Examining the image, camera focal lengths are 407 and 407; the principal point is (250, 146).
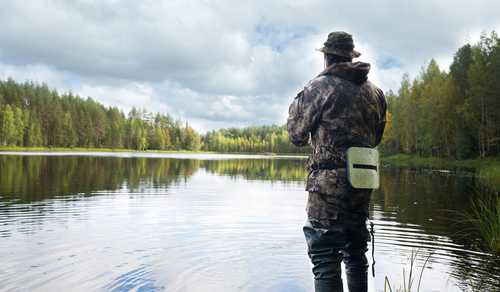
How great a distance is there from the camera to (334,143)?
14.5 ft

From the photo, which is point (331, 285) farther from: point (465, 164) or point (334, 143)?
point (465, 164)

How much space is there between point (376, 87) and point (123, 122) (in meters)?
176

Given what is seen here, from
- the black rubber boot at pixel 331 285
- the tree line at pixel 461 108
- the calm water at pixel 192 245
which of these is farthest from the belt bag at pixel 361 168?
the tree line at pixel 461 108

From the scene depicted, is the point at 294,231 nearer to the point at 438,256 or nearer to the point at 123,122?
the point at 438,256

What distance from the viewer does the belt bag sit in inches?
168

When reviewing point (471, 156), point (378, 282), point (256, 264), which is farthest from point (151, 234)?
point (471, 156)

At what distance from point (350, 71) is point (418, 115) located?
6607cm

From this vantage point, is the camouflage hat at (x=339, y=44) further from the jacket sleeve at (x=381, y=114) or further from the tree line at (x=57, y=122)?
the tree line at (x=57, y=122)

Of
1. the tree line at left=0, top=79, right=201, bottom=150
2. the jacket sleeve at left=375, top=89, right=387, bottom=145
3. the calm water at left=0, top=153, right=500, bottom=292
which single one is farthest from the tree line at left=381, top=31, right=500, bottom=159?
the tree line at left=0, top=79, right=201, bottom=150

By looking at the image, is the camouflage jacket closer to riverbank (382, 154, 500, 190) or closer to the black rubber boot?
the black rubber boot

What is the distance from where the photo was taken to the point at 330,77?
4527mm

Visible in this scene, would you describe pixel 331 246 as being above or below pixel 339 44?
below

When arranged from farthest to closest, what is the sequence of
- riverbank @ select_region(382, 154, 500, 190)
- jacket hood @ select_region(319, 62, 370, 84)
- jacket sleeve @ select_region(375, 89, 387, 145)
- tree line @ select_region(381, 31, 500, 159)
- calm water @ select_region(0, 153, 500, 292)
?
tree line @ select_region(381, 31, 500, 159) < riverbank @ select_region(382, 154, 500, 190) < calm water @ select_region(0, 153, 500, 292) < jacket sleeve @ select_region(375, 89, 387, 145) < jacket hood @ select_region(319, 62, 370, 84)

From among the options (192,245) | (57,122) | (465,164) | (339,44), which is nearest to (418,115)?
(465,164)
